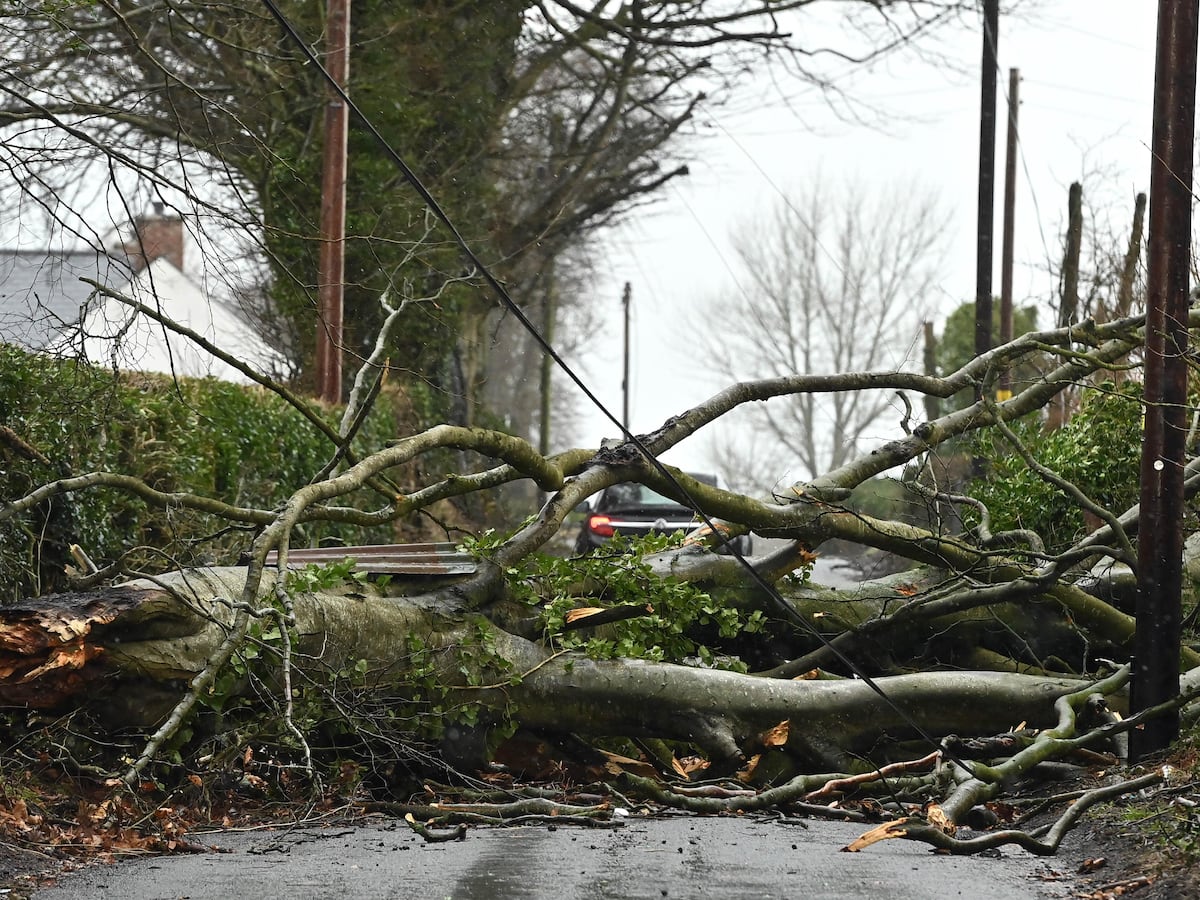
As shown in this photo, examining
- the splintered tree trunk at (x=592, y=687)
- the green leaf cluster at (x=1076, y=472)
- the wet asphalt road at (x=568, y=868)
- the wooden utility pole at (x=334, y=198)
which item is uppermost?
the wooden utility pole at (x=334, y=198)

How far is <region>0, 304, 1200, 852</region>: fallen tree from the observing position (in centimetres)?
659

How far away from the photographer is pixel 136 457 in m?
10.7

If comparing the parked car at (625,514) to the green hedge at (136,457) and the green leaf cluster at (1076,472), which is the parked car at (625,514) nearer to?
the green hedge at (136,457)

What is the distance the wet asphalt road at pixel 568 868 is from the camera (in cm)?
507

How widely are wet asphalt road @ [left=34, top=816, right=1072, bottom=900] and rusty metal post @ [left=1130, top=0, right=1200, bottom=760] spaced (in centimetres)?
183

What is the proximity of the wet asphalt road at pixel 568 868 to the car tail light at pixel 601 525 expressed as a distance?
34.6 ft

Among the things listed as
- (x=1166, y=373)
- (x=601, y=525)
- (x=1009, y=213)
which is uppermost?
(x=1009, y=213)

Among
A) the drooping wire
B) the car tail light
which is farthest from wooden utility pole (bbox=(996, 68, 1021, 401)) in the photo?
the drooping wire

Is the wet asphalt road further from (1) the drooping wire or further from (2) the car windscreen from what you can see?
(2) the car windscreen

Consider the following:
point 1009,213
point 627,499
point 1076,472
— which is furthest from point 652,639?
point 1009,213

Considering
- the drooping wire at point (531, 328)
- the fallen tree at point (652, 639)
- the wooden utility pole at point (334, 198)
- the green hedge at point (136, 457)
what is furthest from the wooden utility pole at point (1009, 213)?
the drooping wire at point (531, 328)

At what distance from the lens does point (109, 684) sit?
6.54m

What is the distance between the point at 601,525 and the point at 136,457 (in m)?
7.39

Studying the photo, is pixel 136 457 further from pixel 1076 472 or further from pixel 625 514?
pixel 625 514
